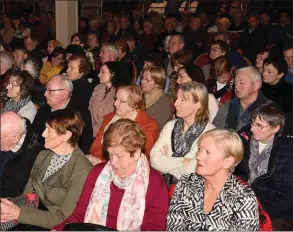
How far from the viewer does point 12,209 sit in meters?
3.18

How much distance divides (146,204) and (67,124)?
78cm

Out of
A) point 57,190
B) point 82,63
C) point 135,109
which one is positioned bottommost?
point 57,190

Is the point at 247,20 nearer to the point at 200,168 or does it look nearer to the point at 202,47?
the point at 202,47

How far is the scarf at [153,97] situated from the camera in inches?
206

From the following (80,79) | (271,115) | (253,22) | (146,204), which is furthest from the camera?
(253,22)

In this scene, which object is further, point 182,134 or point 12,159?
point 182,134

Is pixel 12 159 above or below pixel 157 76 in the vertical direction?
below

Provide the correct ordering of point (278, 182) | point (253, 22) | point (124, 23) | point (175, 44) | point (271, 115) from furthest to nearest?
point (124, 23)
point (253, 22)
point (175, 44)
point (271, 115)
point (278, 182)

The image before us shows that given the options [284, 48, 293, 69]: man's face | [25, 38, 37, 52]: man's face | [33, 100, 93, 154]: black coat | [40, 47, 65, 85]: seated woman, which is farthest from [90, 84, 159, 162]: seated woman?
[25, 38, 37, 52]: man's face

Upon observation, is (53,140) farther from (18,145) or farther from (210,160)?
(210,160)

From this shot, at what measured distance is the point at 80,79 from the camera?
575 centimetres

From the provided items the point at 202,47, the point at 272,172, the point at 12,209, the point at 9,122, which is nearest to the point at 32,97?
the point at 9,122

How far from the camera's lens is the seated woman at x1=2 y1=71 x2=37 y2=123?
504 centimetres

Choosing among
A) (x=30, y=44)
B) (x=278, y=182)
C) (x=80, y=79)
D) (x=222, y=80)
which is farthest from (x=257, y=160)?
(x=30, y=44)
